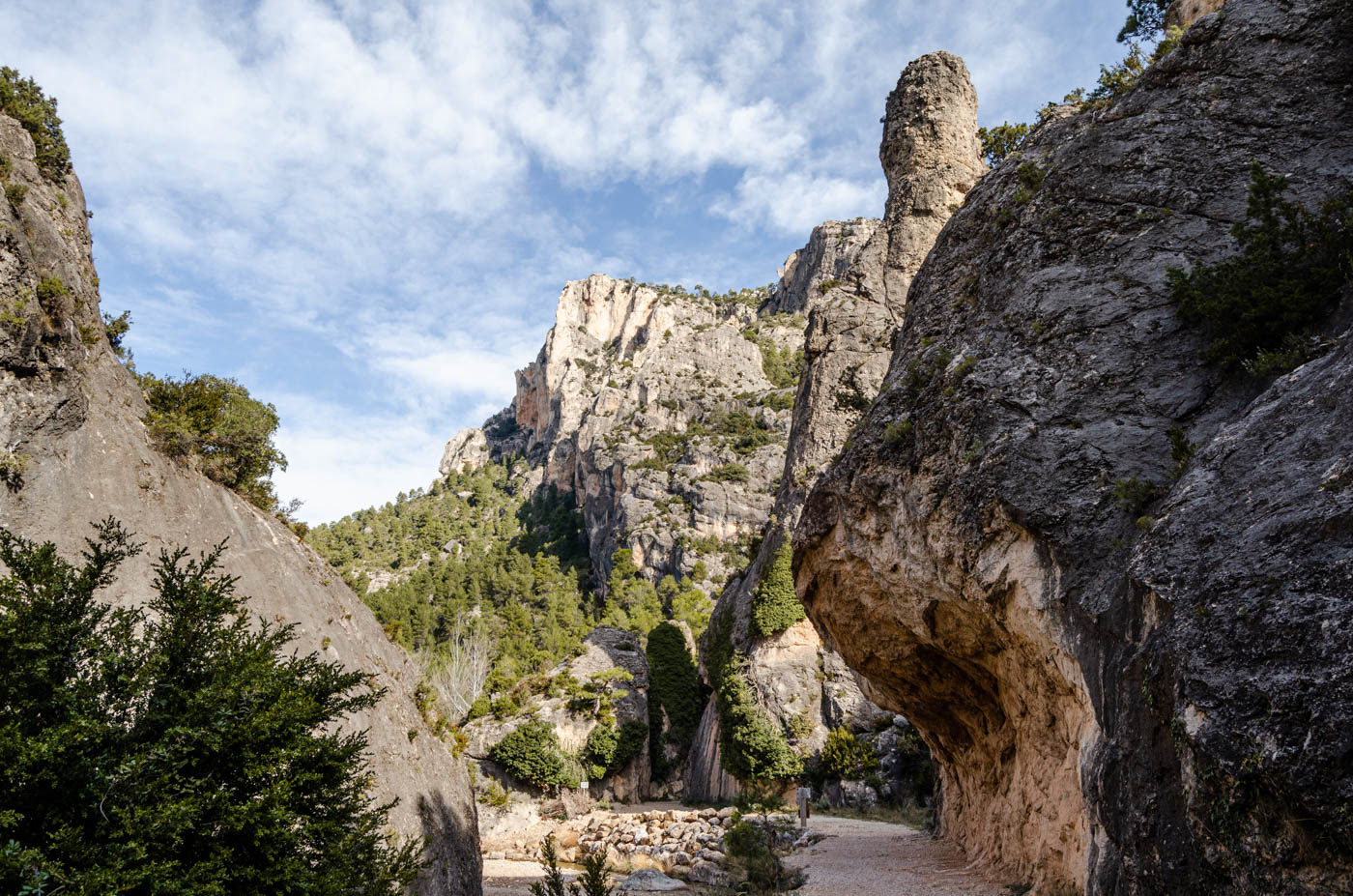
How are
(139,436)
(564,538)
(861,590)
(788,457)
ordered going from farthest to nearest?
(564,538) → (788,457) → (861,590) → (139,436)

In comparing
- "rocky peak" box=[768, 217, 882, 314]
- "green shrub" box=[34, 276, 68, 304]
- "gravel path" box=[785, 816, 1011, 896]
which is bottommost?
"gravel path" box=[785, 816, 1011, 896]

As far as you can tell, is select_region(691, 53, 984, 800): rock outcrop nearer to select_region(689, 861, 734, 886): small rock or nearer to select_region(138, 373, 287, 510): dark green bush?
select_region(689, 861, 734, 886): small rock

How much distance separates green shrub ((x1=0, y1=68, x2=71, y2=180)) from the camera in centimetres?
1223

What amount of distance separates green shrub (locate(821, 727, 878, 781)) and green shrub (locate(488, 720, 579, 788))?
1154 centimetres

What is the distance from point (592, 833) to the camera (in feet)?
86.6

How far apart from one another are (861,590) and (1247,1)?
11253 mm

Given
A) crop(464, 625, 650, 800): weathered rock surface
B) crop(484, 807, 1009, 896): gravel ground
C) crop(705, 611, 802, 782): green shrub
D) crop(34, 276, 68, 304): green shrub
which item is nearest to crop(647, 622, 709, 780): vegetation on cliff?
crop(464, 625, 650, 800): weathered rock surface

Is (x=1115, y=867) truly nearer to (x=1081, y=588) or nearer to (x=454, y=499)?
(x=1081, y=588)

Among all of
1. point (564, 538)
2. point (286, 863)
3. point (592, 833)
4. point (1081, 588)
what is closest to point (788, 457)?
point (592, 833)

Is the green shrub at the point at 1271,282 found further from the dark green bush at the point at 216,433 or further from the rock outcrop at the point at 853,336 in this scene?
the rock outcrop at the point at 853,336

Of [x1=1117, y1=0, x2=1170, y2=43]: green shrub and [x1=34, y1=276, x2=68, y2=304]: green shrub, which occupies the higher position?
[x1=1117, y1=0, x2=1170, y2=43]: green shrub

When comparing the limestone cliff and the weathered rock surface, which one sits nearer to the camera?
the weathered rock surface

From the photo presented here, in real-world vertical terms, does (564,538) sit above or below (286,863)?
above

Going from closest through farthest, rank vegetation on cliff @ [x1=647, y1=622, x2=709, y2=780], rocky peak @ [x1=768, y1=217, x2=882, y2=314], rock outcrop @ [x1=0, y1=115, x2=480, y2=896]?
rock outcrop @ [x1=0, y1=115, x2=480, y2=896]
vegetation on cliff @ [x1=647, y1=622, x2=709, y2=780]
rocky peak @ [x1=768, y1=217, x2=882, y2=314]
